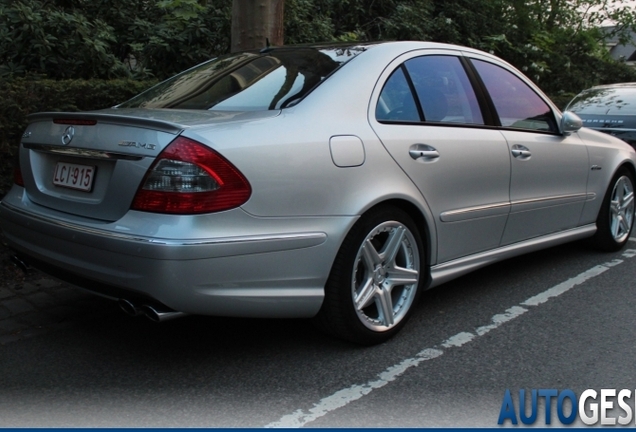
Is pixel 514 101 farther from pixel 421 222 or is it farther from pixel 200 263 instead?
pixel 200 263

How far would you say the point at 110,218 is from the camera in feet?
10.3

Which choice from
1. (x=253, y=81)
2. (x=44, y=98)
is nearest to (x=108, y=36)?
(x=44, y=98)

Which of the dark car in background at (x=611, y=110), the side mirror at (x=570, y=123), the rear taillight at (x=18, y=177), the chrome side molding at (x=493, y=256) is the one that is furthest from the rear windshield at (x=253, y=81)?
the dark car in background at (x=611, y=110)

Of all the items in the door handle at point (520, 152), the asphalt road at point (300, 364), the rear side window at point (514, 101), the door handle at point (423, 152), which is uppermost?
the rear side window at point (514, 101)

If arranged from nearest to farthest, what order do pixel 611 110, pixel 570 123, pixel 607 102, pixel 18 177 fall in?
pixel 18 177
pixel 570 123
pixel 611 110
pixel 607 102

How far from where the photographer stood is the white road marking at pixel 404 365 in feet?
9.86

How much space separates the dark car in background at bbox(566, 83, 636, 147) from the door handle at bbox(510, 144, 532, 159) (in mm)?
3265

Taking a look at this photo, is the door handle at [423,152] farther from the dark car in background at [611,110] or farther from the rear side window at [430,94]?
the dark car in background at [611,110]

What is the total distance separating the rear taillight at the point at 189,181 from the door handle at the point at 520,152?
2168mm

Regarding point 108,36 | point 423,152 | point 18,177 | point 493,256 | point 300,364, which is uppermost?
point 108,36

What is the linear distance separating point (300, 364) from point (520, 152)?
2.04 m

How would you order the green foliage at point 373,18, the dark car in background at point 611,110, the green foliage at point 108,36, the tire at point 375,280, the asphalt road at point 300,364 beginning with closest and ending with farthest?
the asphalt road at point 300,364 < the tire at point 375,280 < the green foliage at point 108,36 < the dark car in background at point 611,110 < the green foliage at point 373,18

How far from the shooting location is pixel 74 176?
3357mm

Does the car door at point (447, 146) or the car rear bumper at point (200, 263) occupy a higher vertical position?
the car door at point (447, 146)
